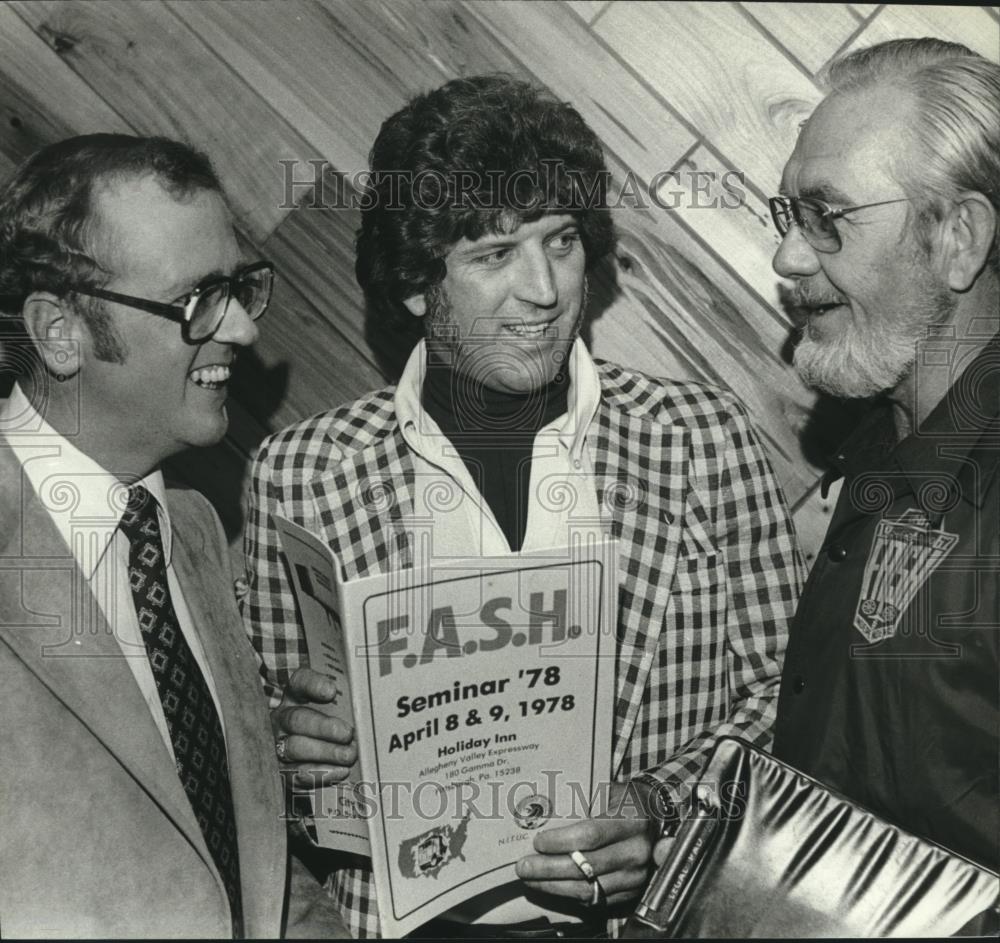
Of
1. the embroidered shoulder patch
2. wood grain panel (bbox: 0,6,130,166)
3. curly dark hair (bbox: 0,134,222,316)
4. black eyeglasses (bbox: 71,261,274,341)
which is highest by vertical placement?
wood grain panel (bbox: 0,6,130,166)

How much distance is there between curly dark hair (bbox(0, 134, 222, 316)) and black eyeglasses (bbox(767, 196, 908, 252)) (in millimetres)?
932

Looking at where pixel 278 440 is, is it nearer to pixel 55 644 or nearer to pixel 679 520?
pixel 55 644

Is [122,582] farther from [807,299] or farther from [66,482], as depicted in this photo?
[807,299]

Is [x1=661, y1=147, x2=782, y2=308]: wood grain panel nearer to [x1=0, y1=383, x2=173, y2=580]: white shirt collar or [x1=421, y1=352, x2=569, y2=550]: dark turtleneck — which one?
[x1=421, y1=352, x2=569, y2=550]: dark turtleneck

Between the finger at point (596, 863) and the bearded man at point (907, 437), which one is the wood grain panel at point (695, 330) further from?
the finger at point (596, 863)

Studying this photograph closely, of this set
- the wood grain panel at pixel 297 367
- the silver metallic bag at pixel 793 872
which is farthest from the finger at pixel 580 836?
the wood grain panel at pixel 297 367

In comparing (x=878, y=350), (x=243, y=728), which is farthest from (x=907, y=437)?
(x=243, y=728)

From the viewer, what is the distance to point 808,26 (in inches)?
76.9

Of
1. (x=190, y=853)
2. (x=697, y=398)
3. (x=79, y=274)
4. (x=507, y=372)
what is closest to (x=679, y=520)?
(x=697, y=398)

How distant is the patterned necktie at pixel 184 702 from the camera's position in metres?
1.49

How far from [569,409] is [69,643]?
873 mm

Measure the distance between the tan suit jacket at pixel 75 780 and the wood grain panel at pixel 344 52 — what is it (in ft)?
3.00

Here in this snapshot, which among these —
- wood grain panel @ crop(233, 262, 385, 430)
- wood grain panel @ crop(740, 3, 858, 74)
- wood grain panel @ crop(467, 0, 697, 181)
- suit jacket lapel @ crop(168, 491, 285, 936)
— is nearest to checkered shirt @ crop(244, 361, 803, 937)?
suit jacket lapel @ crop(168, 491, 285, 936)

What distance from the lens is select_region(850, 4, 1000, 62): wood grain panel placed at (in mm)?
1946
